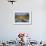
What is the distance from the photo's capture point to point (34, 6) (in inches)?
215

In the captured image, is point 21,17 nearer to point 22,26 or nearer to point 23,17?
point 23,17

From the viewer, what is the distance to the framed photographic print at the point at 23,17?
5379 mm

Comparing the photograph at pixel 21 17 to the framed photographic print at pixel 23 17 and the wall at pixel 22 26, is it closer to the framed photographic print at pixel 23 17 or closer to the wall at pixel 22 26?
the framed photographic print at pixel 23 17

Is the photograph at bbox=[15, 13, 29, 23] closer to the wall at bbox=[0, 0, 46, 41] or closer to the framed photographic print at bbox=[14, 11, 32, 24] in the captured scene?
the framed photographic print at bbox=[14, 11, 32, 24]

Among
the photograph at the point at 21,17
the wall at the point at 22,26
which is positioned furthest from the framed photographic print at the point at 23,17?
the wall at the point at 22,26

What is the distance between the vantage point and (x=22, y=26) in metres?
5.43

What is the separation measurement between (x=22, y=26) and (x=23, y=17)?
1.26ft

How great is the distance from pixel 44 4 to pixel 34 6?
454 mm

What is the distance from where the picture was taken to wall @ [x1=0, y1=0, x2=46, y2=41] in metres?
5.31

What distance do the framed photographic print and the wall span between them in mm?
132

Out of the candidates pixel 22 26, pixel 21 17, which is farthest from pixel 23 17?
pixel 22 26

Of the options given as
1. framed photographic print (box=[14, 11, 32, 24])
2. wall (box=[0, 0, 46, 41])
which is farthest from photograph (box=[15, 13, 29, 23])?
wall (box=[0, 0, 46, 41])

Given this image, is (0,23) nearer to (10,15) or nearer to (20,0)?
(10,15)

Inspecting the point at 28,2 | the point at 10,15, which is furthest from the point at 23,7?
the point at 10,15
